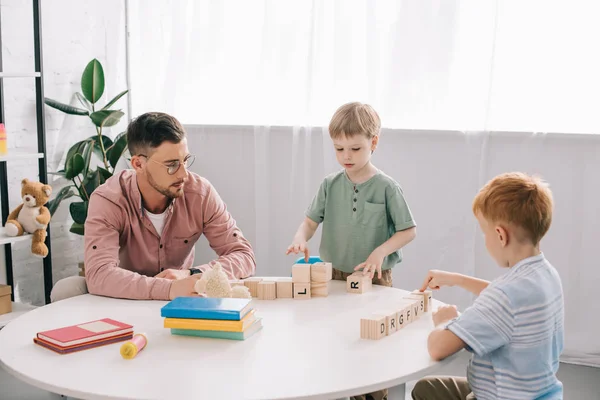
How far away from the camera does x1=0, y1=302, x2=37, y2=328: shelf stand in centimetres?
320

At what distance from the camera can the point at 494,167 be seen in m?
3.50

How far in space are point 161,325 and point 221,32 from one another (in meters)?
2.56

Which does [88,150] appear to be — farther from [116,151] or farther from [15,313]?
[15,313]

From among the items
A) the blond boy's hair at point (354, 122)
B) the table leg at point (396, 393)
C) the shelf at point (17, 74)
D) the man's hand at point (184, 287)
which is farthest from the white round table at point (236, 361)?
the shelf at point (17, 74)

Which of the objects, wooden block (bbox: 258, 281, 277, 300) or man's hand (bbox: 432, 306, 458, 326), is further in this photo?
wooden block (bbox: 258, 281, 277, 300)

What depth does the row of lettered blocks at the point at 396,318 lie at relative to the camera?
1729 millimetres

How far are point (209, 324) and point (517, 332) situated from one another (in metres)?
0.72

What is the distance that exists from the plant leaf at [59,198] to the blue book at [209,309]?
6.67 ft

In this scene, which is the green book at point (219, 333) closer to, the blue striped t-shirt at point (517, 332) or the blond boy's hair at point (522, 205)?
the blue striped t-shirt at point (517, 332)

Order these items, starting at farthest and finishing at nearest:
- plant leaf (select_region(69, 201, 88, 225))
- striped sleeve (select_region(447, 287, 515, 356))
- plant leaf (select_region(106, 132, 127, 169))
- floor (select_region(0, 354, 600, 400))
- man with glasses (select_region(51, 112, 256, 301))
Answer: plant leaf (select_region(106, 132, 127, 169)), plant leaf (select_region(69, 201, 88, 225)), floor (select_region(0, 354, 600, 400)), man with glasses (select_region(51, 112, 256, 301)), striped sleeve (select_region(447, 287, 515, 356))

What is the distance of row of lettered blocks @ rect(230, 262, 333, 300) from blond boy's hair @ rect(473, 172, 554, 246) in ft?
2.05

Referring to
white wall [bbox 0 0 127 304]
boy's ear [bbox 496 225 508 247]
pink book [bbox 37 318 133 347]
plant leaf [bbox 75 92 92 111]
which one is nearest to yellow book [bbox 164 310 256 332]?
pink book [bbox 37 318 133 347]

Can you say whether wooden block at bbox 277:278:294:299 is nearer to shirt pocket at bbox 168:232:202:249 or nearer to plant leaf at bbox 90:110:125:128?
shirt pocket at bbox 168:232:202:249

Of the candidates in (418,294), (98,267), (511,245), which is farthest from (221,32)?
(511,245)
